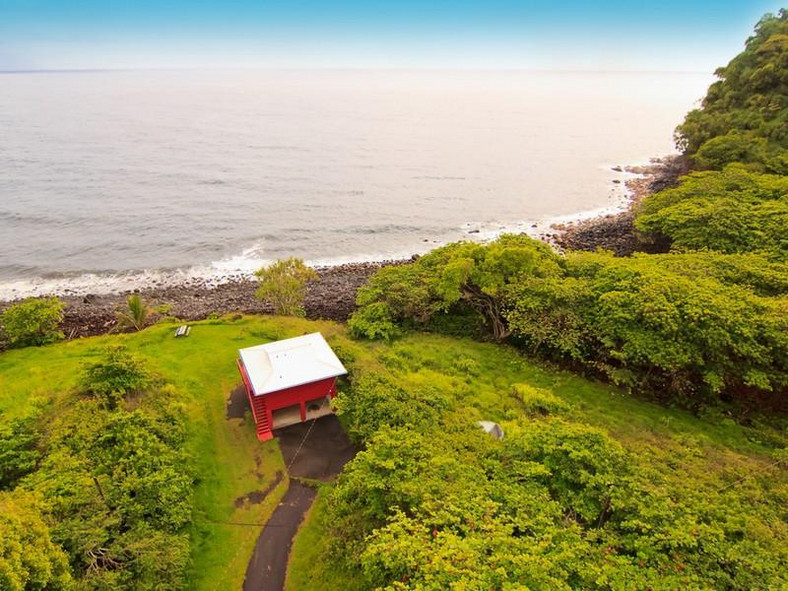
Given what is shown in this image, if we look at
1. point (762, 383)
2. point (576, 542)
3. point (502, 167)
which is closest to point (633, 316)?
point (762, 383)

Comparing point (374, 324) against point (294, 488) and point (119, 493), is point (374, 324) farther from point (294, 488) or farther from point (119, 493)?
point (119, 493)

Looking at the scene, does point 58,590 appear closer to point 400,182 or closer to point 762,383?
point 762,383


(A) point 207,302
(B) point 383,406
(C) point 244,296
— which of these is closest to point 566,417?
(B) point 383,406

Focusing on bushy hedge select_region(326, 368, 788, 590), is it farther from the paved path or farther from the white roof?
the white roof

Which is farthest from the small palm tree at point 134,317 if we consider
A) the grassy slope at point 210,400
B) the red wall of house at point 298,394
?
the red wall of house at point 298,394

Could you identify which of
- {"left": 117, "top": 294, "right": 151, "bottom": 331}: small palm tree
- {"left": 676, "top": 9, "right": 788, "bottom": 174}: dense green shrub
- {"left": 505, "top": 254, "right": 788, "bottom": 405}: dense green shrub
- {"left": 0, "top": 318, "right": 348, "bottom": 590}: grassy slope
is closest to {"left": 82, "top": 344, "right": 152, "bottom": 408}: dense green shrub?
{"left": 0, "top": 318, "right": 348, "bottom": 590}: grassy slope

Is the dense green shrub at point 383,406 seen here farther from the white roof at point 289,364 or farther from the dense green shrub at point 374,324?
the dense green shrub at point 374,324
